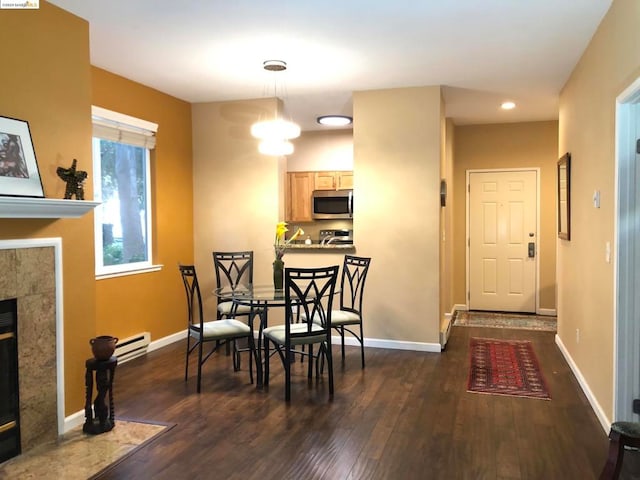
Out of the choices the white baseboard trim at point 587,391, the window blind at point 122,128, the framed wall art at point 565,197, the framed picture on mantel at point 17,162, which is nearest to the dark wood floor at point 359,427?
the white baseboard trim at point 587,391

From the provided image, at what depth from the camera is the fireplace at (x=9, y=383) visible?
277cm

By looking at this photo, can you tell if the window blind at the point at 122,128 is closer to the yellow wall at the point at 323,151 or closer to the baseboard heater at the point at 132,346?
the baseboard heater at the point at 132,346

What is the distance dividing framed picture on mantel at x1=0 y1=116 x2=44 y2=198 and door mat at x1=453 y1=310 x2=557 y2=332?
5089 mm

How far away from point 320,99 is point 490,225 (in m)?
3.20

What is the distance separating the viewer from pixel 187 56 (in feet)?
13.5

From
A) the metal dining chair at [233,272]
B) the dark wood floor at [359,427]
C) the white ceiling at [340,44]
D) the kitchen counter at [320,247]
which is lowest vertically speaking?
the dark wood floor at [359,427]

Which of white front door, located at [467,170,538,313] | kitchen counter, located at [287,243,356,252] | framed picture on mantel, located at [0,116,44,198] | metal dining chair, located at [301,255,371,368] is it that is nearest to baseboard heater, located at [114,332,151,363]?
metal dining chair, located at [301,255,371,368]

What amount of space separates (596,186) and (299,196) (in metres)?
4.81

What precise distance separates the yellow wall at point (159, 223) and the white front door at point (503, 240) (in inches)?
158

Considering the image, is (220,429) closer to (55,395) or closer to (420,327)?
(55,395)

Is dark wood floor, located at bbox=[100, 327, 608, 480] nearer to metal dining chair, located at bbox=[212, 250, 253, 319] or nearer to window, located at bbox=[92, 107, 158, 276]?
metal dining chair, located at bbox=[212, 250, 253, 319]

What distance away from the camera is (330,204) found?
7574 mm

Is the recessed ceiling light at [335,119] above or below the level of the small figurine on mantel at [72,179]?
→ above

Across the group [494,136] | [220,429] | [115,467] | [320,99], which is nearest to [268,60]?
Result: [320,99]
